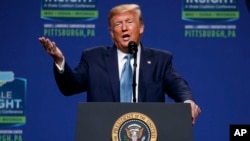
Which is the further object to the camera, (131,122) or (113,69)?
(113,69)

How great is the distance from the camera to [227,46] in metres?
4.84

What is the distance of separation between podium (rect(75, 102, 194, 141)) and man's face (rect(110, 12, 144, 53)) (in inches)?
35.0

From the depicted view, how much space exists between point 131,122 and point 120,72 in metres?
0.82

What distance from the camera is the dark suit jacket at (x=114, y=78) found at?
296cm

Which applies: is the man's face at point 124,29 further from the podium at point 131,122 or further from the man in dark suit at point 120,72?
the podium at point 131,122

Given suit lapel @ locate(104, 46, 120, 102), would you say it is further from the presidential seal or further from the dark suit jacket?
the presidential seal

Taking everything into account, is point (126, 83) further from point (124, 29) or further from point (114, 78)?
point (124, 29)

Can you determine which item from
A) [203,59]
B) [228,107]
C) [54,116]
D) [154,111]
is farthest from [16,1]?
[154,111]

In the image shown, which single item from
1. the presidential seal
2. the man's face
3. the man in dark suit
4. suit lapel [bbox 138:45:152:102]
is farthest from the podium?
the man's face

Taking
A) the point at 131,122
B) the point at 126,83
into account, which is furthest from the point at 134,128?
the point at 126,83

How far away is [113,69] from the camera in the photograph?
121 inches

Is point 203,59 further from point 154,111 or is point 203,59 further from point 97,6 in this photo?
point 154,111

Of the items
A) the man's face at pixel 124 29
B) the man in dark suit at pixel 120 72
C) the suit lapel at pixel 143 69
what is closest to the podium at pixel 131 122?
the man in dark suit at pixel 120 72

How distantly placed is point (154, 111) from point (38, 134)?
8.91 feet
